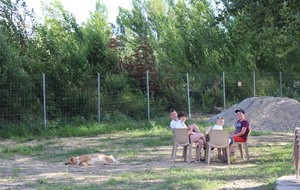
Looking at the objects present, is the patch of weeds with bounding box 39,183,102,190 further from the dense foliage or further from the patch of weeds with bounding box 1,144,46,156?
the dense foliage

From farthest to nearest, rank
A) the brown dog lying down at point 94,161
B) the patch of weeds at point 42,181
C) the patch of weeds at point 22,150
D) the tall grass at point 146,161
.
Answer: the patch of weeds at point 22,150 < the brown dog lying down at point 94,161 < the patch of weeds at point 42,181 < the tall grass at point 146,161

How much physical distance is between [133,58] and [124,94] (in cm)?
336

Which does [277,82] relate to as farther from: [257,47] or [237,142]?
[237,142]

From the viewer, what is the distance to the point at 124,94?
20406mm

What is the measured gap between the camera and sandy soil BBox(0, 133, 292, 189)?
28.0 ft

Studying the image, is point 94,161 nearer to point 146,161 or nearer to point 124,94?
point 146,161

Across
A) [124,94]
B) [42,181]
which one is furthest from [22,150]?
[124,94]

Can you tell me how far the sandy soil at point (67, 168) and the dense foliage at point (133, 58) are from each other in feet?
12.5

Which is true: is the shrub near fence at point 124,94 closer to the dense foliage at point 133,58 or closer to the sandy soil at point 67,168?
the dense foliage at point 133,58

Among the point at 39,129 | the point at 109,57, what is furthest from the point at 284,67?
the point at 39,129

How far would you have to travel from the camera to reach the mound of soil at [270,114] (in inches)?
747

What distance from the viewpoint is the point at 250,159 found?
11.2m

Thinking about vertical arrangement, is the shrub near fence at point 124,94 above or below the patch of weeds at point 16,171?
above

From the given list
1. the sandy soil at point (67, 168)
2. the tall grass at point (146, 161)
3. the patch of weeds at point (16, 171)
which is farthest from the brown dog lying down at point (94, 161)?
the patch of weeds at point (16, 171)
